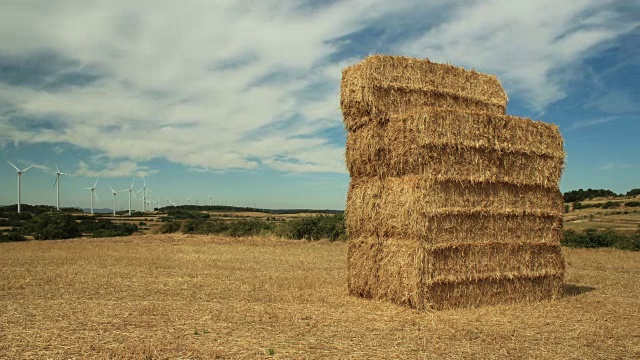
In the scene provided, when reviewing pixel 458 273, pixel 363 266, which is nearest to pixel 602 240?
pixel 458 273

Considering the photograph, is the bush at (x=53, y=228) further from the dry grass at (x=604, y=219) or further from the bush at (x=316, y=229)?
the dry grass at (x=604, y=219)

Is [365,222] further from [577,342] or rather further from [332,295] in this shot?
[577,342]

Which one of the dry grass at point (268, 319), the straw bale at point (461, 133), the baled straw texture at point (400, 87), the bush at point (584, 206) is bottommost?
the dry grass at point (268, 319)

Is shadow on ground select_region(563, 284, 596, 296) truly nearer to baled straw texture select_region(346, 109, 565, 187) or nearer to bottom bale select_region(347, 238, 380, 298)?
baled straw texture select_region(346, 109, 565, 187)

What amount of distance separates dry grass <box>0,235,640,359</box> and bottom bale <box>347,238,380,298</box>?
311 millimetres

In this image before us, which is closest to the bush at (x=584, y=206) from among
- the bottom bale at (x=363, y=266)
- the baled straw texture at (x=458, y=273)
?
the baled straw texture at (x=458, y=273)

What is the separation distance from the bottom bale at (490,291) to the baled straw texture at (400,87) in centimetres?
325

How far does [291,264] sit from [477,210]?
7815 mm

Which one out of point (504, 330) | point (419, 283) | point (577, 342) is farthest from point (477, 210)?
point (577, 342)

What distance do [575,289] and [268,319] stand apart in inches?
289

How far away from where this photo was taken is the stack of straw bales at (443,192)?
9008mm

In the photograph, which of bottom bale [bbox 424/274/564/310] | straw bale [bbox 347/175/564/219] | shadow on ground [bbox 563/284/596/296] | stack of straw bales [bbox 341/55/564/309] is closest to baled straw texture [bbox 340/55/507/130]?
stack of straw bales [bbox 341/55/564/309]

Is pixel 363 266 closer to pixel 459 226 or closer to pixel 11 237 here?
pixel 459 226

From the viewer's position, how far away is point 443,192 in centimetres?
902
